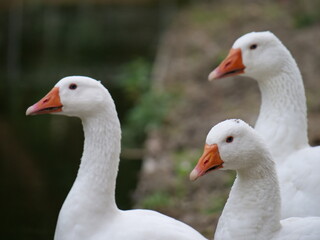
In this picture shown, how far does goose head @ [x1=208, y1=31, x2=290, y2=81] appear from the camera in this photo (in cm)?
553

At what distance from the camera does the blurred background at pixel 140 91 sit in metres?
7.44

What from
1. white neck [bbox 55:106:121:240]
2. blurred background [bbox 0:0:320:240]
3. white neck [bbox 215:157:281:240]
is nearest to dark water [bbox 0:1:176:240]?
blurred background [bbox 0:0:320:240]

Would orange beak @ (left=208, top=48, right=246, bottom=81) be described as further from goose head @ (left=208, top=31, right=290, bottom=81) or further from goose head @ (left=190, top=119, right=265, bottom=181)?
goose head @ (left=190, top=119, right=265, bottom=181)

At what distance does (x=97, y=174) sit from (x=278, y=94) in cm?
168

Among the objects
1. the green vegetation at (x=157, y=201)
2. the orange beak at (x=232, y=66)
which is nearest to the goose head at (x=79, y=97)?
the orange beak at (x=232, y=66)

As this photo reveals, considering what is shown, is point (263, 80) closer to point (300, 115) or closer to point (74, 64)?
point (300, 115)

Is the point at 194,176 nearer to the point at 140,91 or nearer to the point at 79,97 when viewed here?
the point at 79,97

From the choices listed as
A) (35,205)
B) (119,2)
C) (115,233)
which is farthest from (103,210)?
(119,2)

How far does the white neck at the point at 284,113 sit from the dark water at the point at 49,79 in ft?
7.43

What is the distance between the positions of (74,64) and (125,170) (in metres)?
5.92

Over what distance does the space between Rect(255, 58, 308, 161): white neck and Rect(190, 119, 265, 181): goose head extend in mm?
1079

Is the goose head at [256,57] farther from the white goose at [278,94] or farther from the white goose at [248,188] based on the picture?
the white goose at [248,188]

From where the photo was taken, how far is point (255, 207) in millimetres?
4336

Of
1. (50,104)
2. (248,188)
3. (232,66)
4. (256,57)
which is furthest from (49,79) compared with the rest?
(248,188)
